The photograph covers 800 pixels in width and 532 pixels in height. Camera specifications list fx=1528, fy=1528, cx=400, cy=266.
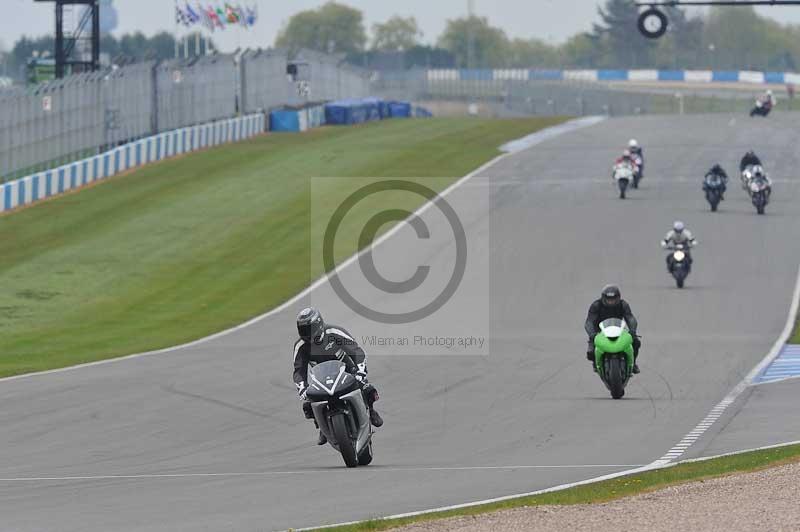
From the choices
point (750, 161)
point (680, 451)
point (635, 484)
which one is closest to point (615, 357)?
point (680, 451)

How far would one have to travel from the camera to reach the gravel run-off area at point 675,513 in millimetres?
11352

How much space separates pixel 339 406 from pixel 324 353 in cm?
76

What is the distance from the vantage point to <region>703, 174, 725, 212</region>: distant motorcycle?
43625 millimetres

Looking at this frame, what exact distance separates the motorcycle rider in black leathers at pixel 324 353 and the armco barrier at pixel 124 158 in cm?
3112

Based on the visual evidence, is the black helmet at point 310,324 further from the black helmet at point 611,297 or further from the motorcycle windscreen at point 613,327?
the black helmet at point 611,297

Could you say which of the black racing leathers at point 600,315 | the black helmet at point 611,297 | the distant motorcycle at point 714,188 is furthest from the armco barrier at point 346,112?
the black helmet at point 611,297

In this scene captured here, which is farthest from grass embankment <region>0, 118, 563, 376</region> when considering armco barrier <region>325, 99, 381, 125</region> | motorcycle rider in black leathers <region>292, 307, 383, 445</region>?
armco barrier <region>325, 99, 381, 125</region>

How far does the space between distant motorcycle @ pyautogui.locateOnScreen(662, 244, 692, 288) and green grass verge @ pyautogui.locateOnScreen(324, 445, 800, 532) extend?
701 inches

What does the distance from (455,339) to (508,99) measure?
308ft

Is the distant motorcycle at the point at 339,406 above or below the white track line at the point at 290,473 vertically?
above

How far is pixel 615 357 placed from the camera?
20.2m

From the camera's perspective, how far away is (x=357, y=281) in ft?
116

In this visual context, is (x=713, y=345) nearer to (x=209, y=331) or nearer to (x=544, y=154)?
(x=209, y=331)

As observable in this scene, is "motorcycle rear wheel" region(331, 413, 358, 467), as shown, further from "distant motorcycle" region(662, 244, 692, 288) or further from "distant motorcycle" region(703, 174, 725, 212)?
"distant motorcycle" region(703, 174, 725, 212)
